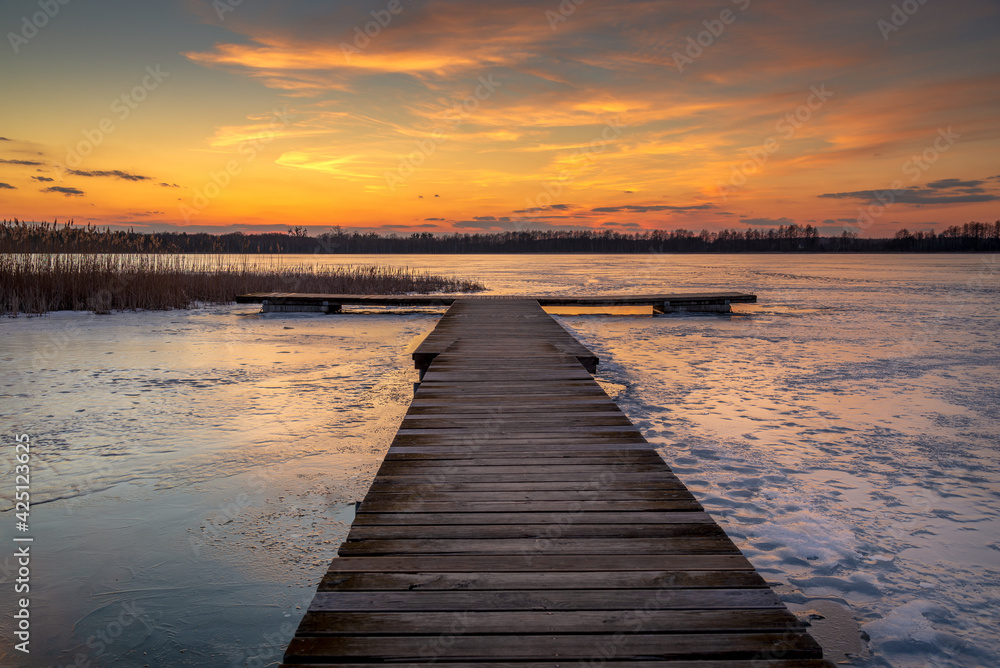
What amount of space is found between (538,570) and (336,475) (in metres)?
2.62

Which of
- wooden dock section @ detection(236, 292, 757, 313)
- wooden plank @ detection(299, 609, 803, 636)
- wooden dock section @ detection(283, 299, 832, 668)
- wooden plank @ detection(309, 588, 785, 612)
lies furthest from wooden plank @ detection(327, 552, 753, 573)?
wooden dock section @ detection(236, 292, 757, 313)

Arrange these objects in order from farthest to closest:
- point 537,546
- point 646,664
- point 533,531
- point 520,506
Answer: point 520,506 < point 533,531 < point 537,546 < point 646,664

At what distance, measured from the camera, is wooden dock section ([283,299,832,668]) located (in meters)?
1.81

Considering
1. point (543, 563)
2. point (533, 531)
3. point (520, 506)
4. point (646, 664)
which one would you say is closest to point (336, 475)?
point (520, 506)

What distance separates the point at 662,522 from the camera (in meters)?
2.70

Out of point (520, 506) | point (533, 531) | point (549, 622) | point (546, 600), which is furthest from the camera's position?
point (520, 506)

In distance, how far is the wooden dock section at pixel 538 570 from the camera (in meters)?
1.81

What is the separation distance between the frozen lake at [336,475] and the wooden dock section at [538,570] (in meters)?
0.68

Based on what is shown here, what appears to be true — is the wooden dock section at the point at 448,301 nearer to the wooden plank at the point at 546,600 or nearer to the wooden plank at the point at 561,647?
the wooden plank at the point at 546,600

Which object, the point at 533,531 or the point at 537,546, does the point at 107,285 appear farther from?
the point at 537,546

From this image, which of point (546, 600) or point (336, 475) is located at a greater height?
point (546, 600)

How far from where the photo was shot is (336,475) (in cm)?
445

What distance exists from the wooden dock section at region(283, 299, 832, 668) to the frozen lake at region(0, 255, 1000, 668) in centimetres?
68

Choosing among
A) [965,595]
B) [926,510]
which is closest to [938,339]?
[926,510]
